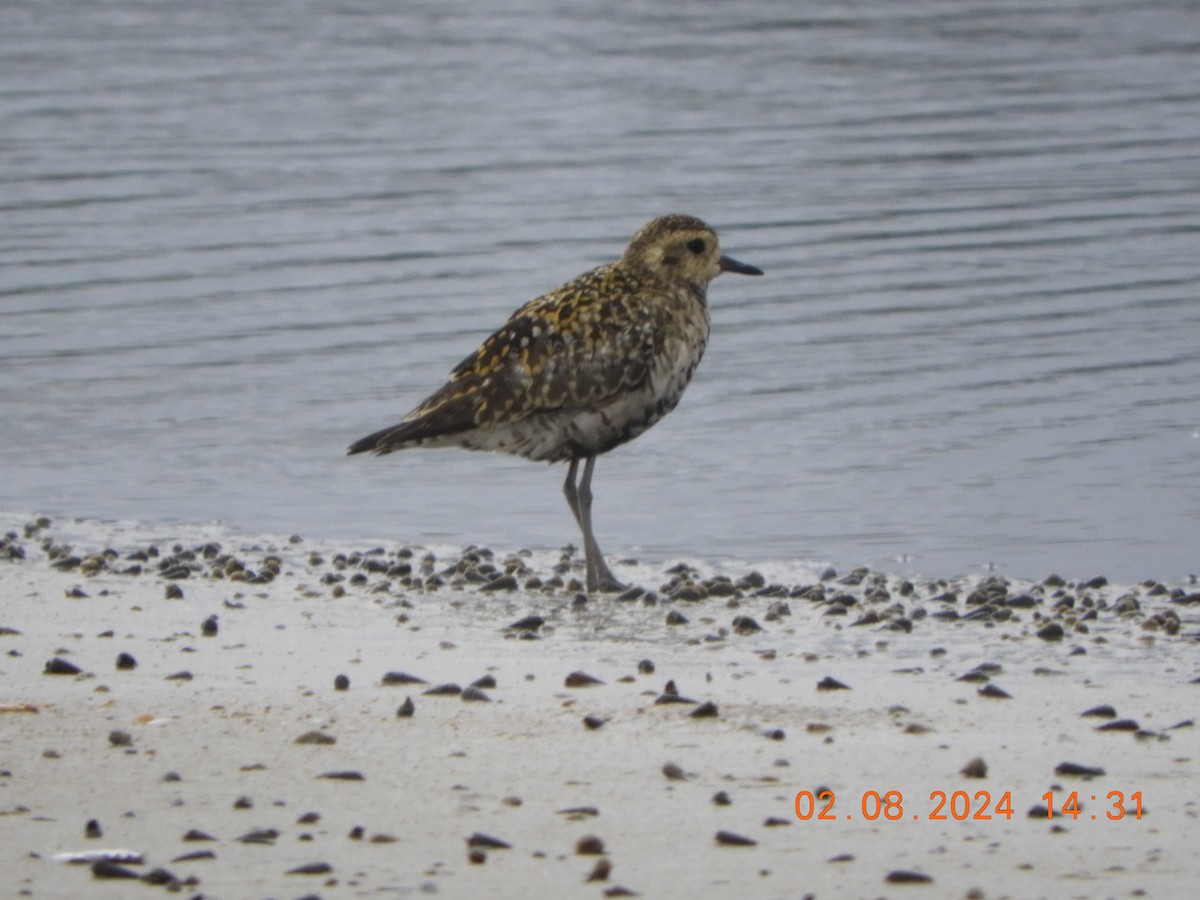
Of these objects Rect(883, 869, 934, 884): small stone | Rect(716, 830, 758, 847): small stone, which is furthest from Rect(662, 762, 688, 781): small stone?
Rect(883, 869, 934, 884): small stone

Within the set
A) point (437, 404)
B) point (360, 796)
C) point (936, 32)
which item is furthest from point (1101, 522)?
point (936, 32)

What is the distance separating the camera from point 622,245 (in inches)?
840

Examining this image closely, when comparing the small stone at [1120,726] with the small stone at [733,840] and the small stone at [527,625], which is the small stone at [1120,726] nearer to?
the small stone at [733,840]

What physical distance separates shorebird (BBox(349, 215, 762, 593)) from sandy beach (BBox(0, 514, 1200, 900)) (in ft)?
2.17

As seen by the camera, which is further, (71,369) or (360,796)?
(71,369)

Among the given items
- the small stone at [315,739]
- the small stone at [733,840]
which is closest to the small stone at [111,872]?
the small stone at [315,739]

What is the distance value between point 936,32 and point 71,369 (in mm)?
20967

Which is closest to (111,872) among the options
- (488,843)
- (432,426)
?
(488,843)

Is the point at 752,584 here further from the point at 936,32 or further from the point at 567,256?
the point at 936,32

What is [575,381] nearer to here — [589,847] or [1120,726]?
[1120,726]

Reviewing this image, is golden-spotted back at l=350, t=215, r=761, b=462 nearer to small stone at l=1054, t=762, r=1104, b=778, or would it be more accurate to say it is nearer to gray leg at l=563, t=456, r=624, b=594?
gray leg at l=563, t=456, r=624, b=594

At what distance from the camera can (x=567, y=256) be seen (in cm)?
2105
